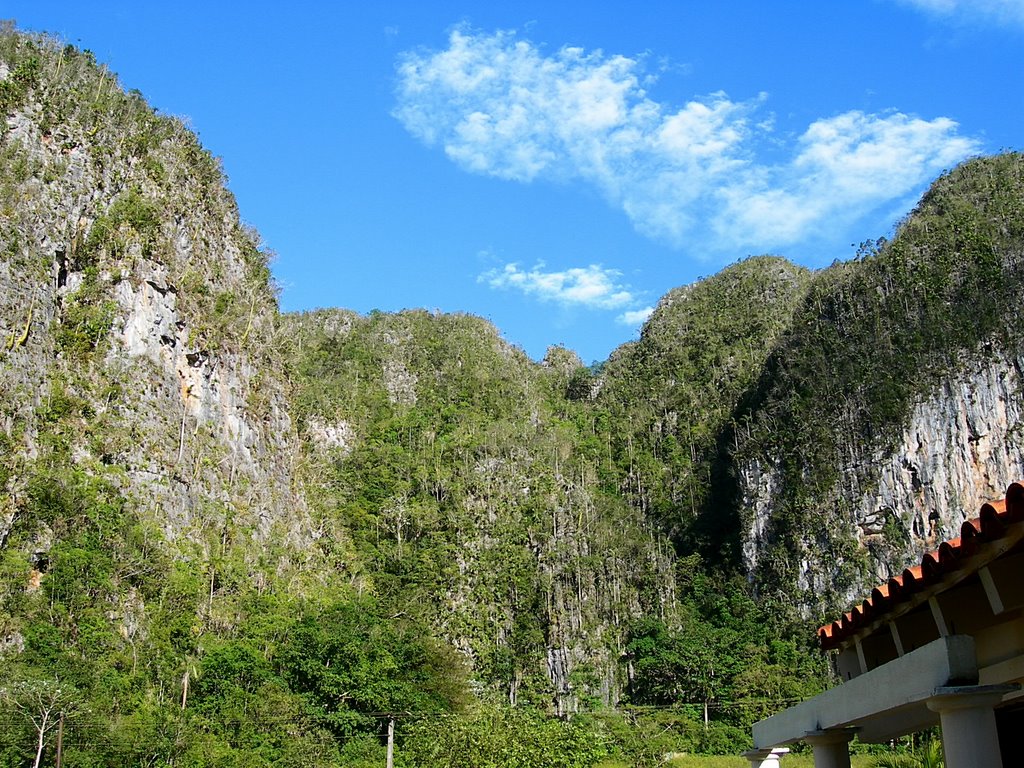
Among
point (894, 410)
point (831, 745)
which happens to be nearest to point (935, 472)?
point (894, 410)

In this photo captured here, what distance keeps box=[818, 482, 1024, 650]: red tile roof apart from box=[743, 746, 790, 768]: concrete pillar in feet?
5.62

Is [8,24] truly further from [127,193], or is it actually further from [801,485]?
[801,485]

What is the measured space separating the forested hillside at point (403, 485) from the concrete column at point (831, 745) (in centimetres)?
1983

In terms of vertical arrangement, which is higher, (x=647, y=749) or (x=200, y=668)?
(x=200, y=668)

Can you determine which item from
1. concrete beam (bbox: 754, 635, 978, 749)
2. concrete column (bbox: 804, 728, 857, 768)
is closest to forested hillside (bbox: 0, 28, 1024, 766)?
concrete beam (bbox: 754, 635, 978, 749)

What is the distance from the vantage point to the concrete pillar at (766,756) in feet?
25.1

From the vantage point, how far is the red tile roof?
372 cm

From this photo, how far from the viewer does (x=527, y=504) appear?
50844mm

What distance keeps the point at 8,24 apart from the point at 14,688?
24109mm

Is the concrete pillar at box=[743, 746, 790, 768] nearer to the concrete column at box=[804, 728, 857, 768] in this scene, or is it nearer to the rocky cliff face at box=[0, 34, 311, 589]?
the concrete column at box=[804, 728, 857, 768]

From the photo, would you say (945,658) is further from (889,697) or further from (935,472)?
(935,472)

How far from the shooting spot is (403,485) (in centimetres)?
5012

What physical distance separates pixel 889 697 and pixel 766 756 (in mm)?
3737

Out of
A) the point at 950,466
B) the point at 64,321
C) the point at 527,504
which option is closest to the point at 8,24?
the point at 64,321
